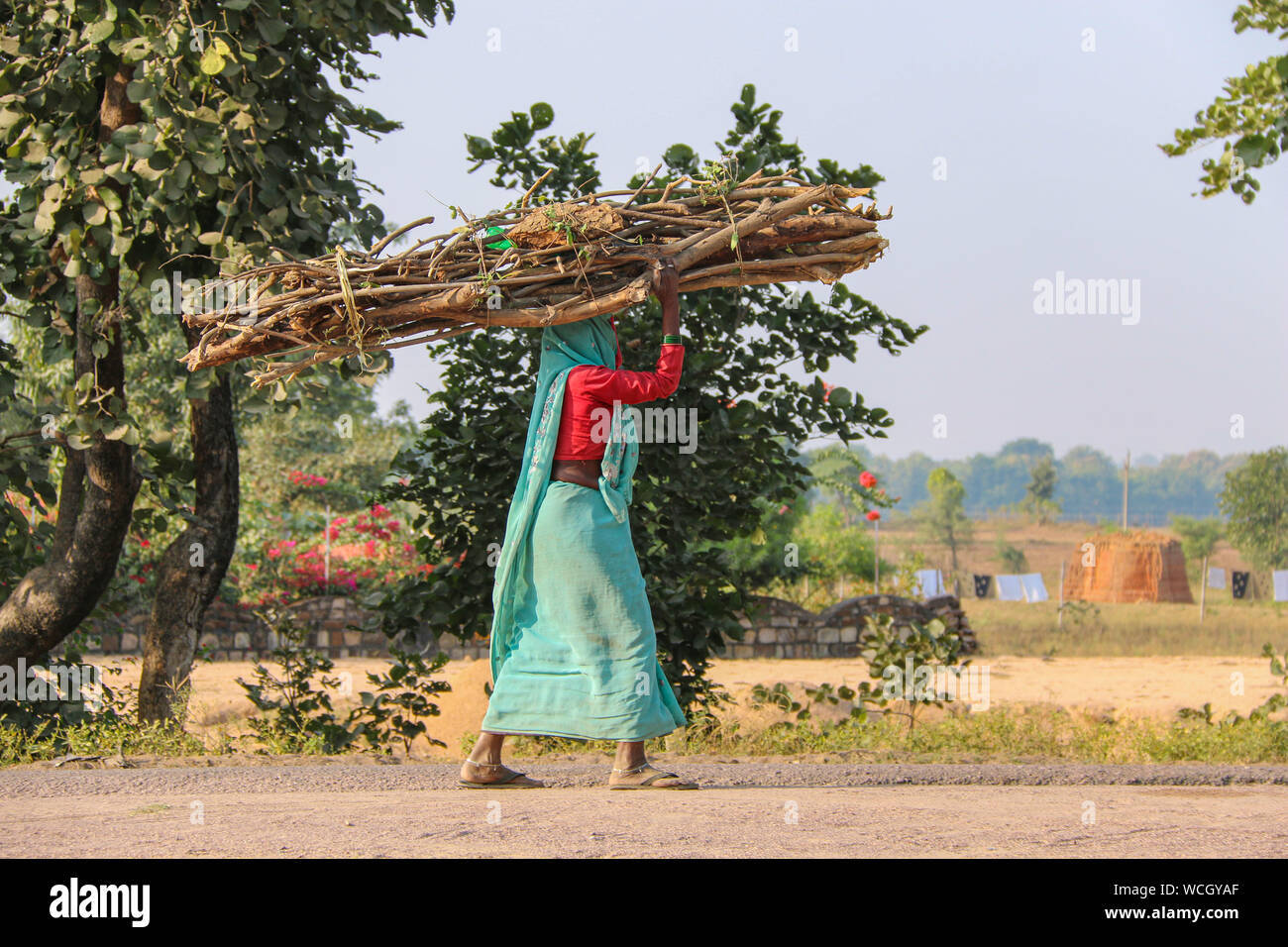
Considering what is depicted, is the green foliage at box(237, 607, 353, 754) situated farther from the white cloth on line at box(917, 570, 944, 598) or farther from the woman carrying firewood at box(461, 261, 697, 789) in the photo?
the white cloth on line at box(917, 570, 944, 598)

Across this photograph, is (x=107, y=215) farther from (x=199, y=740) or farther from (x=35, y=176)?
(x=199, y=740)

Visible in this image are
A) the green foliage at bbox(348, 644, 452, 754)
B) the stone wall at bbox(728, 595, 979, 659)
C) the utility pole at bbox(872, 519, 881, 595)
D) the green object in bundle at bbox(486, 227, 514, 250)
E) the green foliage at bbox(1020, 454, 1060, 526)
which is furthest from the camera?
the green foliage at bbox(1020, 454, 1060, 526)

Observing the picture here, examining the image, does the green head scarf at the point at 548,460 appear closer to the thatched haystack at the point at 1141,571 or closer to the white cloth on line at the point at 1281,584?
the white cloth on line at the point at 1281,584

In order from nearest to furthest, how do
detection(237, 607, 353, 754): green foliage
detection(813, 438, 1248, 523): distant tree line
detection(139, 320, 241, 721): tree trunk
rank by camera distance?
detection(237, 607, 353, 754): green foliage → detection(139, 320, 241, 721): tree trunk → detection(813, 438, 1248, 523): distant tree line

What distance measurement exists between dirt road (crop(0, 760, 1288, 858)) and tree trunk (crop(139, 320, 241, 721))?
164 cm

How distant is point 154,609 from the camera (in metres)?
7.77

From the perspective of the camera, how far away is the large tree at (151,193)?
6207 mm

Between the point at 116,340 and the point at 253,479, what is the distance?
57.3 ft

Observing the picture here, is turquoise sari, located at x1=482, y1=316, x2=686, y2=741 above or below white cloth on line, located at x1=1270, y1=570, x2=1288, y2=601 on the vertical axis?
above

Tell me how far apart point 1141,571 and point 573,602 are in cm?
3019

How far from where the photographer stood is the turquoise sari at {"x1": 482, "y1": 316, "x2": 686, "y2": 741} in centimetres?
488

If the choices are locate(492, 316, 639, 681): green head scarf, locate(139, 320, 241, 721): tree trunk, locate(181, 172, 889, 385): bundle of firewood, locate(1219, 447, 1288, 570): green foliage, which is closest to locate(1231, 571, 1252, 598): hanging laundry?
locate(1219, 447, 1288, 570): green foliage

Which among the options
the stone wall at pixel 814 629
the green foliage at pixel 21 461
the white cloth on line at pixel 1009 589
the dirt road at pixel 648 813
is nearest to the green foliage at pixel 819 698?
the dirt road at pixel 648 813

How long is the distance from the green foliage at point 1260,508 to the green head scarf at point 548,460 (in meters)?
35.0
